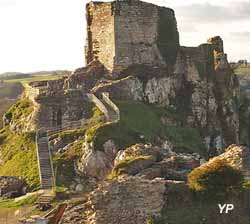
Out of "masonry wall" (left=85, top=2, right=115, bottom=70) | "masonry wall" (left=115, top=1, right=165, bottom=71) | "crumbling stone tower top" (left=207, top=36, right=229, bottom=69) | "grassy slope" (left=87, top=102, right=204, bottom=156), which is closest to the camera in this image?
"grassy slope" (left=87, top=102, right=204, bottom=156)

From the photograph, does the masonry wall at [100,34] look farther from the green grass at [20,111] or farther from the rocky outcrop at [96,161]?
the rocky outcrop at [96,161]

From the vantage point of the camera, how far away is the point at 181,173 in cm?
3291

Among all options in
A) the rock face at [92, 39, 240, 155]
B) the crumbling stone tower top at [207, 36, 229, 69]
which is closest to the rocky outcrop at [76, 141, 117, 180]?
the rock face at [92, 39, 240, 155]

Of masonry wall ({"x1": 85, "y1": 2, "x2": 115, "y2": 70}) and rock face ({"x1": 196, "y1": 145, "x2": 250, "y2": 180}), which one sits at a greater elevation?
masonry wall ({"x1": 85, "y1": 2, "x2": 115, "y2": 70})

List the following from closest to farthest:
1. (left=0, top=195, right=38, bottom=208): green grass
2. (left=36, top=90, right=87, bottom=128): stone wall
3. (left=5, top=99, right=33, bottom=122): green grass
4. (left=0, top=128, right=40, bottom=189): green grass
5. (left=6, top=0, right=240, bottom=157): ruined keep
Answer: (left=0, top=195, right=38, bottom=208): green grass, (left=0, top=128, right=40, bottom=189): green grass, (left=36, top=90, right=87, bottom=128): stone wall, (left=5, top=99, right=33, bottom=122): green grass, (left=6, top=0, right=240, bottom=157): ruined keep

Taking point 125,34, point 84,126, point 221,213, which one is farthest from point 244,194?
point 125,34

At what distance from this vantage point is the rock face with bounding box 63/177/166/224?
27234mm

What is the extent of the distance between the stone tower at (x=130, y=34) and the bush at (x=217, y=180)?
31709 millimetres

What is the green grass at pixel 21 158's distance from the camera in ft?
143

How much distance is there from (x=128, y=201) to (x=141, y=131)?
20651mm

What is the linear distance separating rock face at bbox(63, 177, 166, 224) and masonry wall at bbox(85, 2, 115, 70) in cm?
3187

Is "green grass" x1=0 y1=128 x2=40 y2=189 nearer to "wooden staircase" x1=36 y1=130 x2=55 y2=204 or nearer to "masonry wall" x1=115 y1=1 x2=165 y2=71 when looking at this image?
"wooden staircase" x1=36 y1=130 x2=55 y2=204

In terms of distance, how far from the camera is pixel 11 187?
4231cm

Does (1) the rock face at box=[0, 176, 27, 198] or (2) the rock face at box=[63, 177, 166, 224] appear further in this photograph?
(1) the rock face at box=[0, 176, 27, 198]
